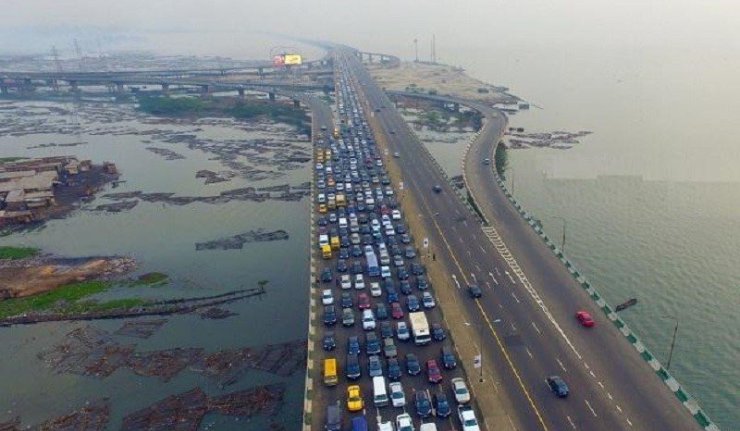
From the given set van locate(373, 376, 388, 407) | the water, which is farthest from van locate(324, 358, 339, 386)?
the water

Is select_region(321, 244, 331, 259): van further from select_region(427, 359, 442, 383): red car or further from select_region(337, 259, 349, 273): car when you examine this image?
select_region(427, 359, 442, 383): red car

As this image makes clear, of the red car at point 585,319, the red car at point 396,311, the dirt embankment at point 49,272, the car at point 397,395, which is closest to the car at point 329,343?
the red car at point 396,311

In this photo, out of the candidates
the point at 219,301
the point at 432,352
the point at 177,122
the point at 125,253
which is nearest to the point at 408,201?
the point at 219,301

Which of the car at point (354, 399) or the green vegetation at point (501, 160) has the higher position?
the green vegetation at point (501, 160)

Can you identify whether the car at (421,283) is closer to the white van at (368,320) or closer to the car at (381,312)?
the car at (381,312)

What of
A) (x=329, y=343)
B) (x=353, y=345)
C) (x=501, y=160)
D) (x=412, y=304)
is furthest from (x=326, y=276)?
(x=501, y=160)
